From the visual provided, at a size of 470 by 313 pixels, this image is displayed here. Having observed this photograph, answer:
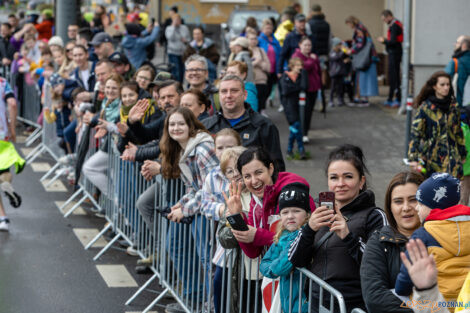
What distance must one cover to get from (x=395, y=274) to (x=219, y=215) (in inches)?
→ 89.0

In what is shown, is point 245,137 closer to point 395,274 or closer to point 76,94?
point 395,274

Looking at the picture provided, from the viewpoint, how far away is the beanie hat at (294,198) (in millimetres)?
5238

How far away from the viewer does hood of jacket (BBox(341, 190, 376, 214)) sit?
5184 millimetres

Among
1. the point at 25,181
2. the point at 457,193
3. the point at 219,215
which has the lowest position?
the point at 25,181

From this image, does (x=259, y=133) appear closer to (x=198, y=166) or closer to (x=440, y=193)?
(x=198, y=166)

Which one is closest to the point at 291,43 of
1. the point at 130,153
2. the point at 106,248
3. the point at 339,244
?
the point at 106,248

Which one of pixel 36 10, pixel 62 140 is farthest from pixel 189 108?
pixel 36 10

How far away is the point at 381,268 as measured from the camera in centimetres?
452

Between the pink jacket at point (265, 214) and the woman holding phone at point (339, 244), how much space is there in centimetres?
41

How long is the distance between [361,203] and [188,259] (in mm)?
2543

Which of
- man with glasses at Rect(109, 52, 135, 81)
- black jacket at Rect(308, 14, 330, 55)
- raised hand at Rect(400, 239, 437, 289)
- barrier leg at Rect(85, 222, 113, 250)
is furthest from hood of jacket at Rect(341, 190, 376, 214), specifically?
black jacket at Rect(308, 14, 330, 55)

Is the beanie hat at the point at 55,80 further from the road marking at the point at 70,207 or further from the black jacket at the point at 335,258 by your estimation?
the black jacket at the point at 335,258

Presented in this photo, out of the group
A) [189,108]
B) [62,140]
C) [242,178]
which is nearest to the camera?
[242,178]

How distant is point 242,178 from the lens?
634 centimetres
